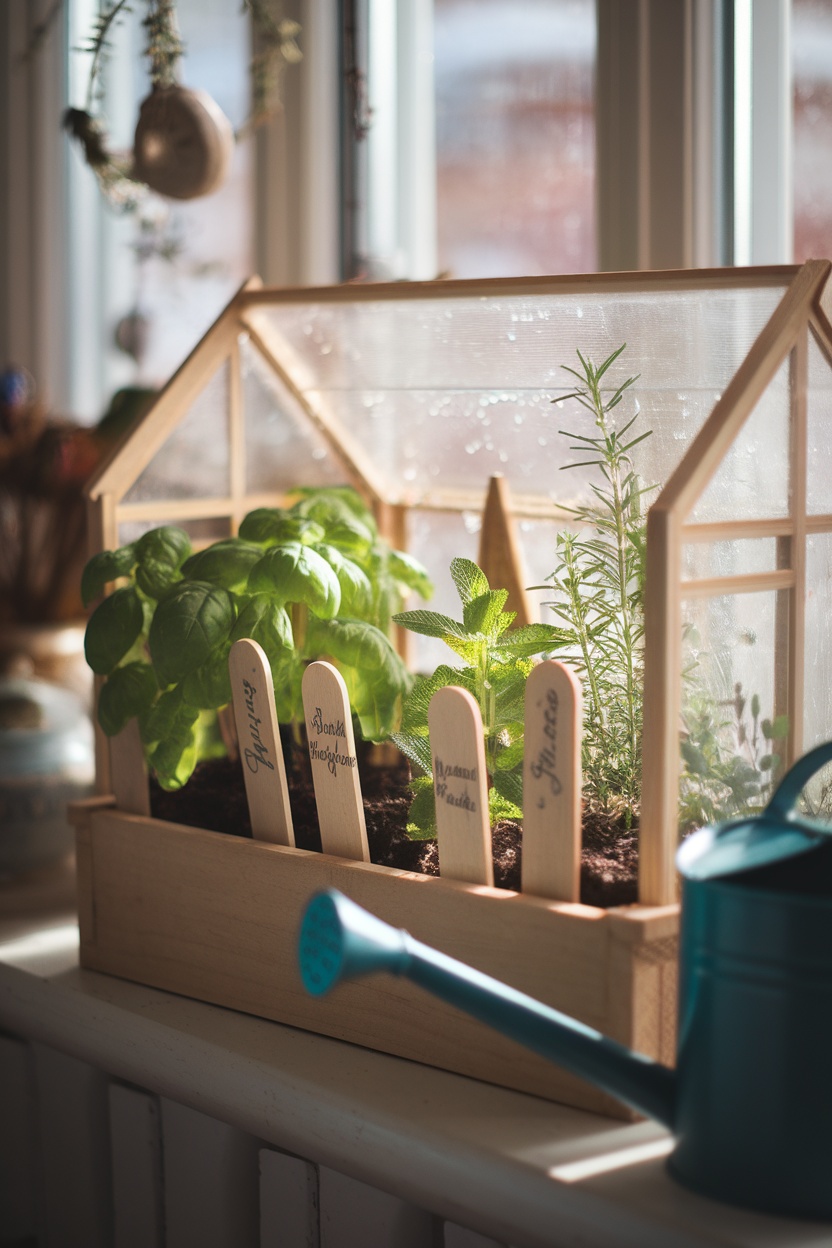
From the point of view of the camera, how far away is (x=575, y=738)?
657 millimetres

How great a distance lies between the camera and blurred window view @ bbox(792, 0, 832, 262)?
1.02 metres

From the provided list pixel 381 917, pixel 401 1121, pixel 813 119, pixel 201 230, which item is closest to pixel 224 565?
pixel 381 917

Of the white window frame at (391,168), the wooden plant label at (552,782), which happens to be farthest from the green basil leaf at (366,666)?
the white window frame at (391,168)

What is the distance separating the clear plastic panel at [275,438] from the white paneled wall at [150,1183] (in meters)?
0.51

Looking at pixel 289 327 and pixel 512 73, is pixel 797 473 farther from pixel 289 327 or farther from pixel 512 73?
pixel 512 73

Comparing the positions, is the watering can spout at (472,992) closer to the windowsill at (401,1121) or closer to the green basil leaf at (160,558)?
the windowsill at (401,1121)

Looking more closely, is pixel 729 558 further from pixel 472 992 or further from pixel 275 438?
pixel 275 438

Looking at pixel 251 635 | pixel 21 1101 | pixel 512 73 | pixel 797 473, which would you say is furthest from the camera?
pixel 512 73

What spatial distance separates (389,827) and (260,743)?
0.34 ft

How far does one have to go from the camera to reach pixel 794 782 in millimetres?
609

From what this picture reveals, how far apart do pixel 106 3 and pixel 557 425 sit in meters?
0.57

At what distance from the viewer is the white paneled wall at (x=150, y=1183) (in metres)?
0.73

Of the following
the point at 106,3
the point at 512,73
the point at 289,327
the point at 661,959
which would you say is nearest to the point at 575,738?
the point at 661,959

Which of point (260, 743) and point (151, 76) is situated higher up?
point (151, 76)
